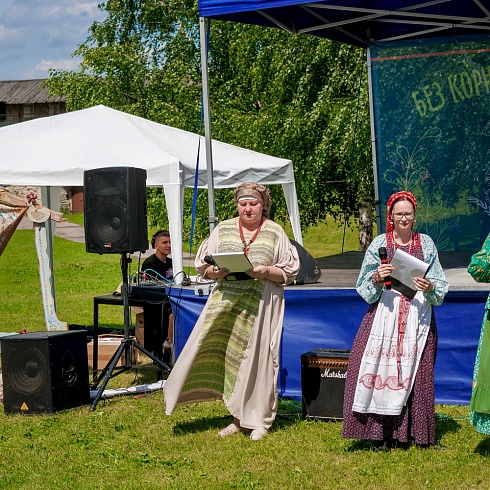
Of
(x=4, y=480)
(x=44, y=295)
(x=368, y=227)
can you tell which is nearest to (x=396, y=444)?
(x=4, y=480)

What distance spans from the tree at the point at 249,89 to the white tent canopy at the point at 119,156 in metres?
2.72

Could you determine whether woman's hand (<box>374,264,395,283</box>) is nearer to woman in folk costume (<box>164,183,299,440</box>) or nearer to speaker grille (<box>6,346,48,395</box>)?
woman in folk costume (<box>164,183,299,440</box>)

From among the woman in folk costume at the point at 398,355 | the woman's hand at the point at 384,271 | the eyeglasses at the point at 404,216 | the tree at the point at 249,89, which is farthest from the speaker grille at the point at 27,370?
the tree at the point at 249,89

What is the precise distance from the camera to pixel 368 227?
16.1 metres

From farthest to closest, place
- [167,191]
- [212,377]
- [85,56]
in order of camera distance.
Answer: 1. [85,56]
2. [167,191]
3. [212,377]

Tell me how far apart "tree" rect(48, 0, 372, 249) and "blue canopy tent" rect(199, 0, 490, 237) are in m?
2.39

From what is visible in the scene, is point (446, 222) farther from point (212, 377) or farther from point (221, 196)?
point (221, 196)

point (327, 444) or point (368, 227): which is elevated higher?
point (368, 227)

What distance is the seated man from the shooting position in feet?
26.6

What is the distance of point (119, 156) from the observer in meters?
9.62

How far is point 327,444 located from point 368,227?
10446mm

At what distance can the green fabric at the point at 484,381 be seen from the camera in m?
5.36

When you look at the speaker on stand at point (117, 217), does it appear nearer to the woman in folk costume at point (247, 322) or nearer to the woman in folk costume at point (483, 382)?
the woman in folk costume at point (247, 322)

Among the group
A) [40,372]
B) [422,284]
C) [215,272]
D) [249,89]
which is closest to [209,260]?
[215,272]
